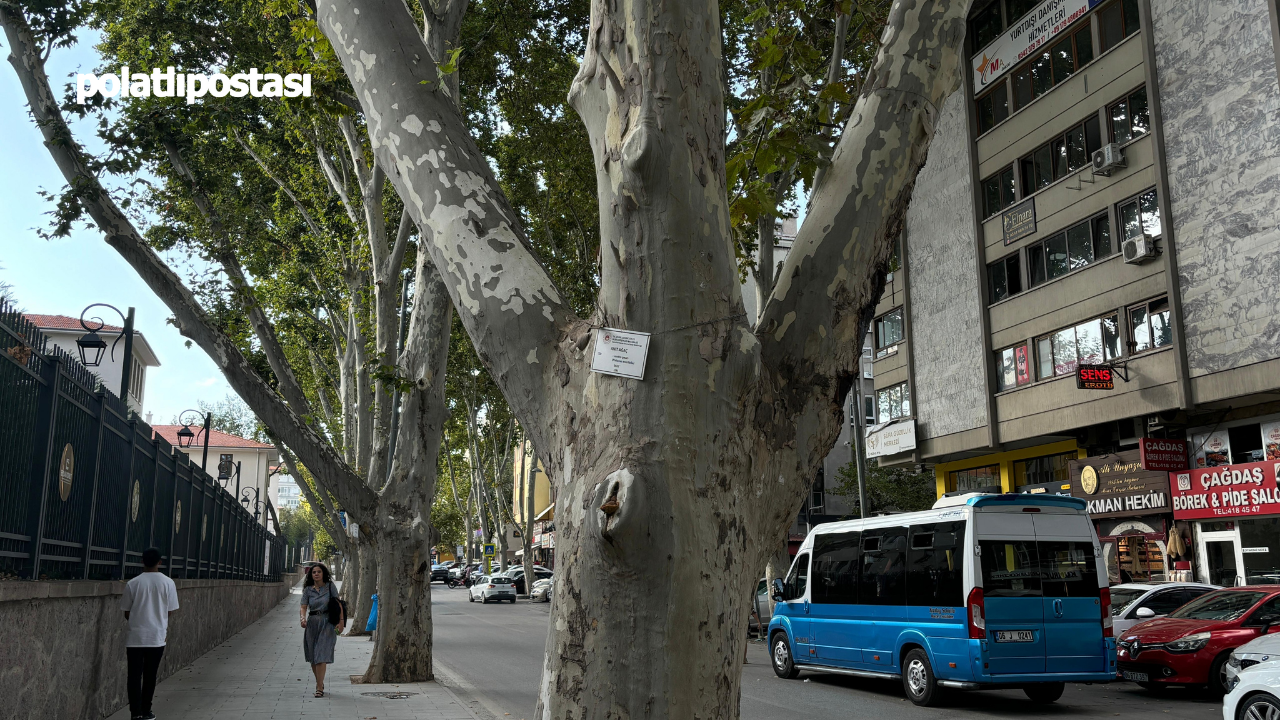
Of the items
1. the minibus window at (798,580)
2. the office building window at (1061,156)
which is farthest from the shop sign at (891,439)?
the minibus window at (798,580)

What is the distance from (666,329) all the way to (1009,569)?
9928 millimetres

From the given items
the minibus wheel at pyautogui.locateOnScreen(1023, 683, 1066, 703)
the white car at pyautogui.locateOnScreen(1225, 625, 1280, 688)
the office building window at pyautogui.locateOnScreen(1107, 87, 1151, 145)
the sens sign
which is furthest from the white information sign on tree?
the office building window at pyautogui.locateOnScreen(1107, 87, 1151, 145)

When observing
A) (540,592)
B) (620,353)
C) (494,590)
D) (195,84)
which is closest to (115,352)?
(494,590)

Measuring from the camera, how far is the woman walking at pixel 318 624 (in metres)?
11.5

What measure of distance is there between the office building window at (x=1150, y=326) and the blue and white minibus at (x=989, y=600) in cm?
1019

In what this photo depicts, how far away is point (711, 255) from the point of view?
3.34 meters

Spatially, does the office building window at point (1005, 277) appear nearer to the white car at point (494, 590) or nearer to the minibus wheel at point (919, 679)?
the minibus wheel at point (919, 679)

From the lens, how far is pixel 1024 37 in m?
25.3

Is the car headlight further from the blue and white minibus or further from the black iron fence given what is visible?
the black iron fence

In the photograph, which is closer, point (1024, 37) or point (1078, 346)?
point (1078, 346)

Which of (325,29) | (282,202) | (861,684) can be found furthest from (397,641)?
(282,202)

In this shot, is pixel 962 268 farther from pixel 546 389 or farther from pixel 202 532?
pixel 546 389

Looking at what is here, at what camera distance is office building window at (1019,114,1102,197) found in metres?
22.8

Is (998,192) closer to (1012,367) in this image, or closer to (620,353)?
(1012,367)
